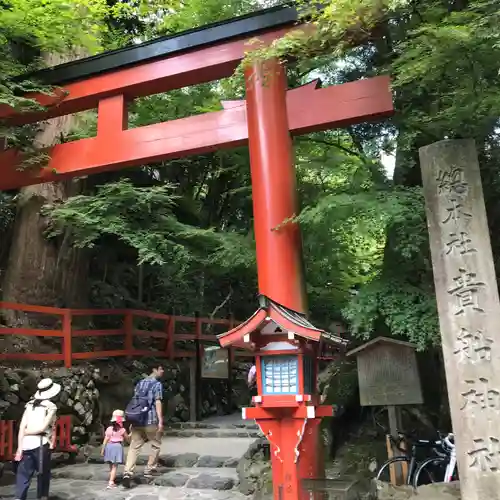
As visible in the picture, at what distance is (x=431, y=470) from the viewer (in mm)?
6031

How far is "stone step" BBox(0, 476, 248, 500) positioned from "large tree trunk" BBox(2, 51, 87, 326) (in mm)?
4433

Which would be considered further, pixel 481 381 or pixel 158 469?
pixel 158 469

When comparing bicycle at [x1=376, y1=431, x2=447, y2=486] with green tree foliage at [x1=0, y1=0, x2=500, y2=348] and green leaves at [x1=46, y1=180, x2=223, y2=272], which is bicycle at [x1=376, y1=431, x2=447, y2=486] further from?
green leaves at [x1=46, y1=180, x2=223, y2=272]

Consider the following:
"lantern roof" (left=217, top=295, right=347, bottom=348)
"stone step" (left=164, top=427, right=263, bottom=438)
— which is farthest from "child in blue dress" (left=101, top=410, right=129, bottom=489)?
"stone step" (left=164, top=427, right=263, bottom=438)

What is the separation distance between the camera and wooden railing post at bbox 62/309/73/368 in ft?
35.3

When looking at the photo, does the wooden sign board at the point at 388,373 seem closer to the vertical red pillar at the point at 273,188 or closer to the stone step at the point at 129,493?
the vertical red pillar at the point at 273,188

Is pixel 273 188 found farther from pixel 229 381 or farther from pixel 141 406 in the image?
pixel 229 381

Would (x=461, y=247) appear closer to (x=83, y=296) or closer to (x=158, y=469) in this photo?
(x=158, y=469)

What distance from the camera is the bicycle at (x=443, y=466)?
18.2 feet

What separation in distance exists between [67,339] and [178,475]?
4.20m

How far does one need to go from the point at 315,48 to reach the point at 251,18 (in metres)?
1.38

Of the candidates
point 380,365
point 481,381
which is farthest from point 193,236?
point 481,381

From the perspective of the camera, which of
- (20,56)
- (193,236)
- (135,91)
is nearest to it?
(135,91)

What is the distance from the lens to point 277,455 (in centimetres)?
521
